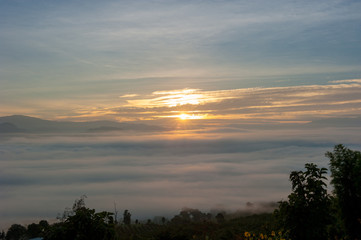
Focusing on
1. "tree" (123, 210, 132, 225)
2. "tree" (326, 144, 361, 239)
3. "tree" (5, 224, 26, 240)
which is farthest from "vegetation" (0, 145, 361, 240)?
"tree" (5, 224, 26, 240)

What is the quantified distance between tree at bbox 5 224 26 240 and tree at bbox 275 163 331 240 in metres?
67.4

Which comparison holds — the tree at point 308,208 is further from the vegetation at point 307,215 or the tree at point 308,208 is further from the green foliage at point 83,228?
the green foliage at point 83,228

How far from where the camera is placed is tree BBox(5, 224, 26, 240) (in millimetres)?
73312

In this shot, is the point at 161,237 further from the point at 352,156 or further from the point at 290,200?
the point at 352,156

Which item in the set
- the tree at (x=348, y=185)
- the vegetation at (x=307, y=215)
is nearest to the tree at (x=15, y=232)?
the vegetation at (x=307, y=215)

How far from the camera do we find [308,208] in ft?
59.5

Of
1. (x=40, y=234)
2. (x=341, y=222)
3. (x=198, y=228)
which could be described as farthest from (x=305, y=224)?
(x=198, y=228)

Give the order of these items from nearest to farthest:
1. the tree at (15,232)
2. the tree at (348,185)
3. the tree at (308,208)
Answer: the tree at (308,208), the tree at (348,185), the tree at (15,232)

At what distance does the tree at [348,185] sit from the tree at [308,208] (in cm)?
604

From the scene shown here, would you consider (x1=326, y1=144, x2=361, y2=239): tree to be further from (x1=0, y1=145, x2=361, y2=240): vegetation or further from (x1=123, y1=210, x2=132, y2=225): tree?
(x1=123, y1=210, x2=132, y2=225): tree

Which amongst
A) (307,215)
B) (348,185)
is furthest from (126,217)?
(307,215)

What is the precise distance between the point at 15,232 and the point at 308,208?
72.0 m

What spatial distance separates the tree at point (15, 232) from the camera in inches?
2886

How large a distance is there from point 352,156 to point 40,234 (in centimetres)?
1950
